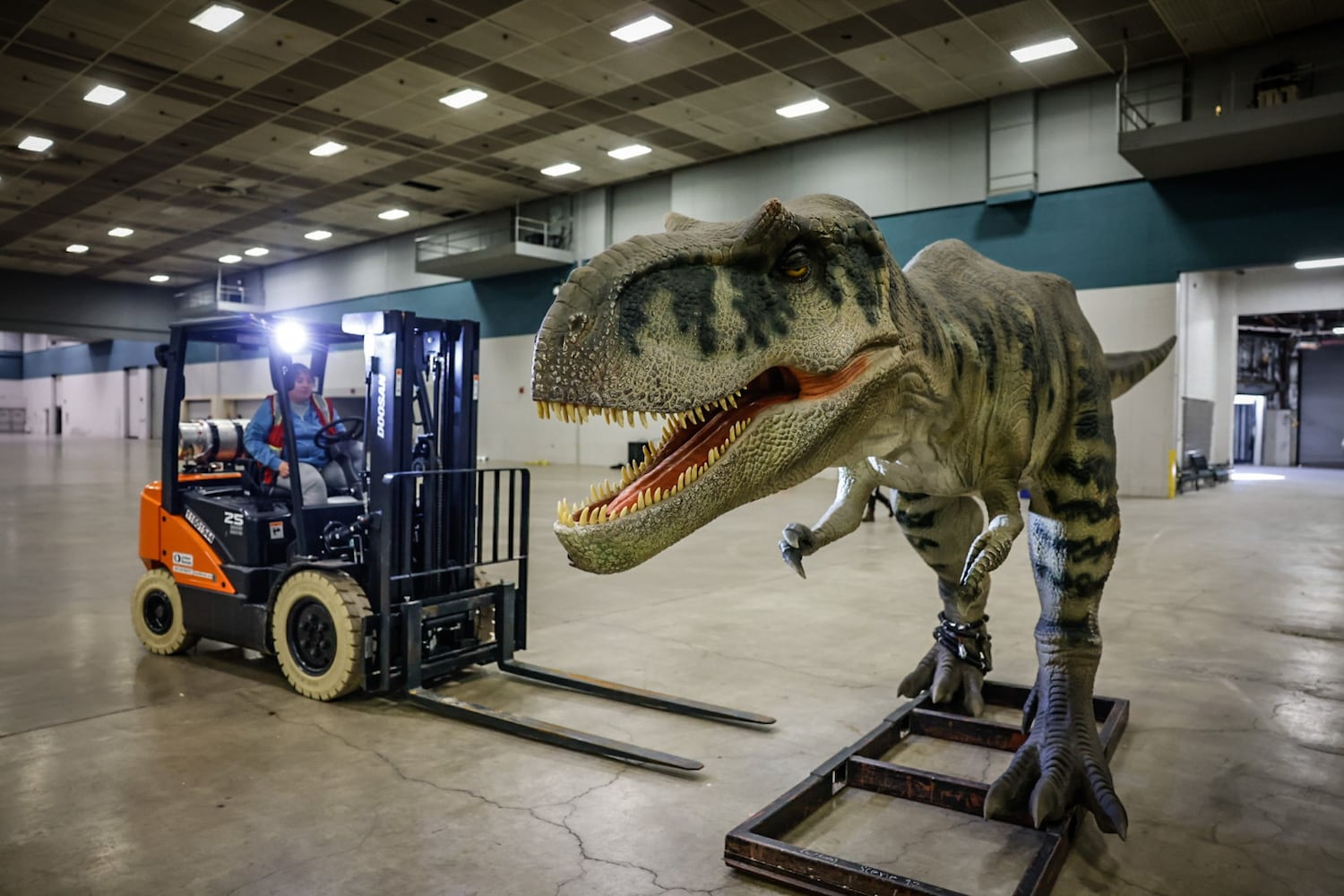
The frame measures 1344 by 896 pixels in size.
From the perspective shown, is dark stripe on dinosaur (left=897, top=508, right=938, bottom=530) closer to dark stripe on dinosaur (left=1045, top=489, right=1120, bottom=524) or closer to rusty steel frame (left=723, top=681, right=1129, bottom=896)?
dark stripe on dinosaur (left=1045, top=489, right=1120, bottom=524)

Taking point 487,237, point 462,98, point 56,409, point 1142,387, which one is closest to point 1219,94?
point 1142,387

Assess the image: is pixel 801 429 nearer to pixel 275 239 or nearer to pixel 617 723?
pixel 617 723

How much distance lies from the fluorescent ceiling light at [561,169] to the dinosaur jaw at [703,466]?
19241 millimetres

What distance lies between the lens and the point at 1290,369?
1248 inches

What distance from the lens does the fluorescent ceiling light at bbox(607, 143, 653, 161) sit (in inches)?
744

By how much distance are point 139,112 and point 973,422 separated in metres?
18.7

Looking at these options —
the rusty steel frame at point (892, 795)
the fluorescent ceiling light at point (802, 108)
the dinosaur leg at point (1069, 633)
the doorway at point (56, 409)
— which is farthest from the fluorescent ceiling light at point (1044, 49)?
the doorway at point (56, 409)

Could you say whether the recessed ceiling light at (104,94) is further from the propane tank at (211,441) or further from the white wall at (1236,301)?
the white wall at (1236,301)

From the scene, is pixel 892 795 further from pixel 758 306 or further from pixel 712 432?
pixel 758 306

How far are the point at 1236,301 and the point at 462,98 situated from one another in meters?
17.4

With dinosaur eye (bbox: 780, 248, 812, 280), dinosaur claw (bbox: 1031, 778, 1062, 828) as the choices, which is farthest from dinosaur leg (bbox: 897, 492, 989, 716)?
dinosaur eye (bbox: 780, 248, 812, 280)

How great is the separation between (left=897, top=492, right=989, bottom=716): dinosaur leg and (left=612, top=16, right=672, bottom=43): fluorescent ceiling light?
1086 cm

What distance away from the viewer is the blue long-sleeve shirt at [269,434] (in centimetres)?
548

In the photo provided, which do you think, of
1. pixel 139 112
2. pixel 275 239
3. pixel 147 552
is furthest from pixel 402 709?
pixel 275 239
